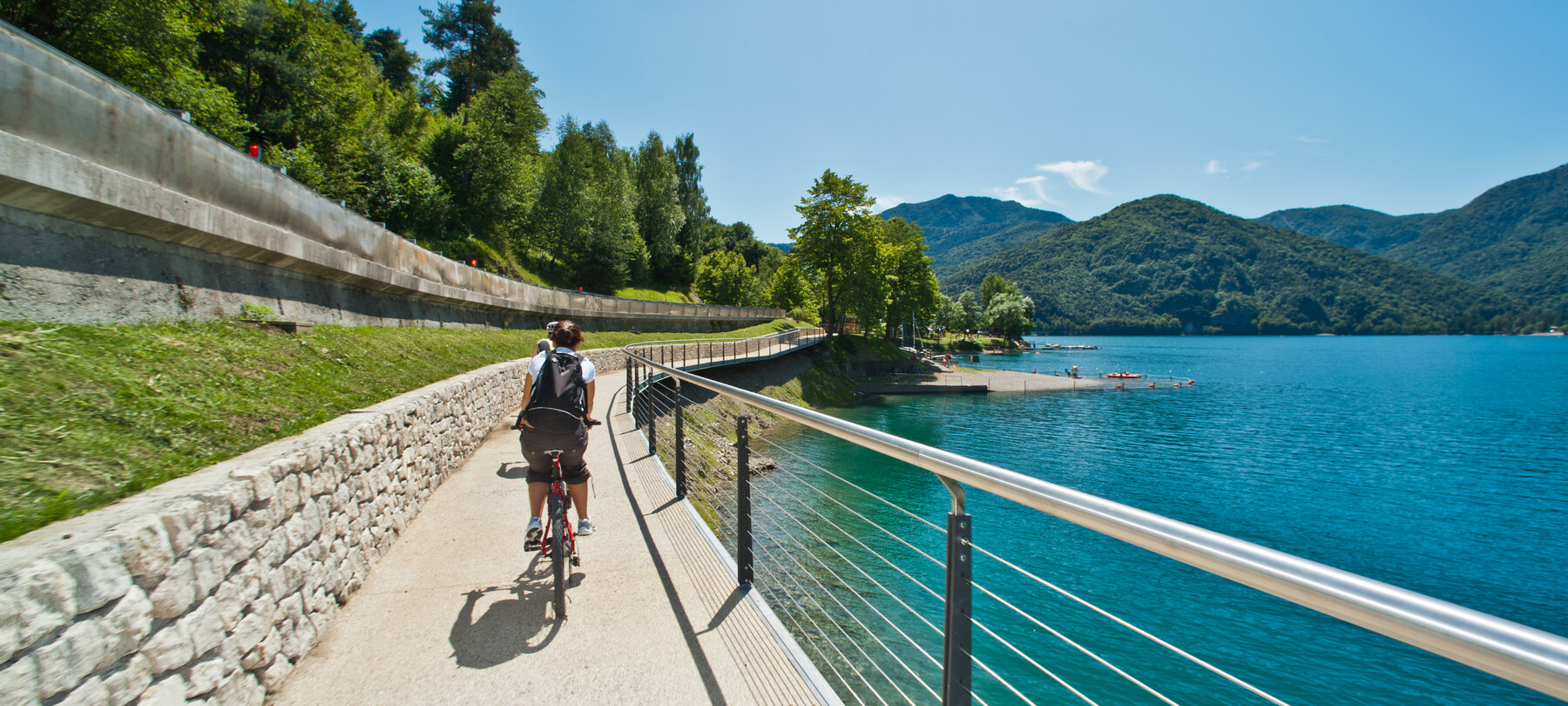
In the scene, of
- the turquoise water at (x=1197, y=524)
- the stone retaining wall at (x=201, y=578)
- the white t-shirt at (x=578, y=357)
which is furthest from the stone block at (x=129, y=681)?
the turquoise water at (x=1197, y=524)

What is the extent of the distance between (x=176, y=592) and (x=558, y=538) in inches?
68.8

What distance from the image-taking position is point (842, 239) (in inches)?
1934

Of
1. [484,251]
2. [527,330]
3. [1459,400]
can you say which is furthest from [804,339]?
[1459,400]

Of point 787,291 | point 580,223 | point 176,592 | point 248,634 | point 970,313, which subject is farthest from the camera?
Answer: point 970,313

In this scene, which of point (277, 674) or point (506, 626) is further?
point (506, 626)

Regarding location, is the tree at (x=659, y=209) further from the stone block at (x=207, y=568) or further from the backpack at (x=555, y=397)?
the stone block at (x=207, y=568)

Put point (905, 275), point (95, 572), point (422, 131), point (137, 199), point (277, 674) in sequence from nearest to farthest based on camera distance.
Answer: point (95, 572) < point (277, 674) < point (137, 199) < point (422, 131) < point (905, 275)

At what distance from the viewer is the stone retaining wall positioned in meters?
2.04

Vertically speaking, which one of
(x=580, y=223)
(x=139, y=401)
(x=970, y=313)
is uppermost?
(x=580, y=223)

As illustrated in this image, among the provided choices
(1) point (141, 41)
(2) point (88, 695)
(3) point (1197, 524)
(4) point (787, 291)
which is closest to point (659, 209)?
(4) point (787, 291)

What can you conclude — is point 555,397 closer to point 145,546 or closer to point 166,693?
point 145,546

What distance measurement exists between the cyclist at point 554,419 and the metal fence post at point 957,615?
9.36 ft

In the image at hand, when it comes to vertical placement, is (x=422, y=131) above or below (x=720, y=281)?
above

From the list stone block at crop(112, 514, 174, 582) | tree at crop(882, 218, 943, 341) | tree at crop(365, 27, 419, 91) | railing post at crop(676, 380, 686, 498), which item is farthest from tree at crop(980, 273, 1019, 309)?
stone block at crop(112, 514, 174, 582)
